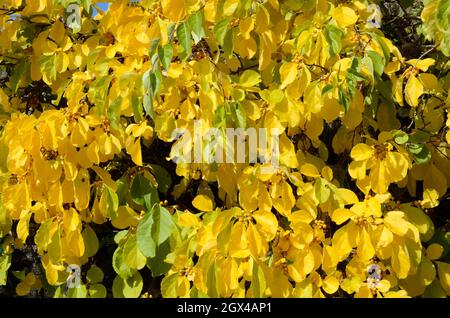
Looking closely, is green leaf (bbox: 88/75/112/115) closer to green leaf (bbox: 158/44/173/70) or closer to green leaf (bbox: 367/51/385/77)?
green leaf (bbox: 158/44/173/70)

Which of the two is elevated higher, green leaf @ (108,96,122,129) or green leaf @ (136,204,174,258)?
green leaf @ (108,96,122,129)

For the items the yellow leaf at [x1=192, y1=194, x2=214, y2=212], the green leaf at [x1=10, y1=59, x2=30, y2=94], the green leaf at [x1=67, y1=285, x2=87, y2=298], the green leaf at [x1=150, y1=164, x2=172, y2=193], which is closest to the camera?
the yellow leaf at [x1=192, y1=194, x2=214, y2=212]

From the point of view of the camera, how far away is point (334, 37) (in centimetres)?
126

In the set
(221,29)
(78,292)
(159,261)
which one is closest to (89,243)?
(78,292)

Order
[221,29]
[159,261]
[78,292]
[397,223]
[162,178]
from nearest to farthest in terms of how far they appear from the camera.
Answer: [397,223] → [221,29] → [159,261] → [78,292] → [162,178]

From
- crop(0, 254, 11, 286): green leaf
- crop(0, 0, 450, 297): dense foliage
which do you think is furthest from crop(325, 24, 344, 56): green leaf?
crop(0, 254, 11, 286): green leaf

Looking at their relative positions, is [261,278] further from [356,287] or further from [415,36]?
[415,36]

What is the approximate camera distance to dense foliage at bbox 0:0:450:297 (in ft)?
4.05

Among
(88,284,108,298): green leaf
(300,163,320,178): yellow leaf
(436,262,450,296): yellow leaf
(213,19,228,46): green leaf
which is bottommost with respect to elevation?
(88,284,108,298): green leaf

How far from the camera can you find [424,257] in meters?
1.33

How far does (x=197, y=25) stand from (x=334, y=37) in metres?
0.32

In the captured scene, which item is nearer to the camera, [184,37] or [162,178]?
[184,37]

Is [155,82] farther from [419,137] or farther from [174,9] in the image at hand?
[419,137]
